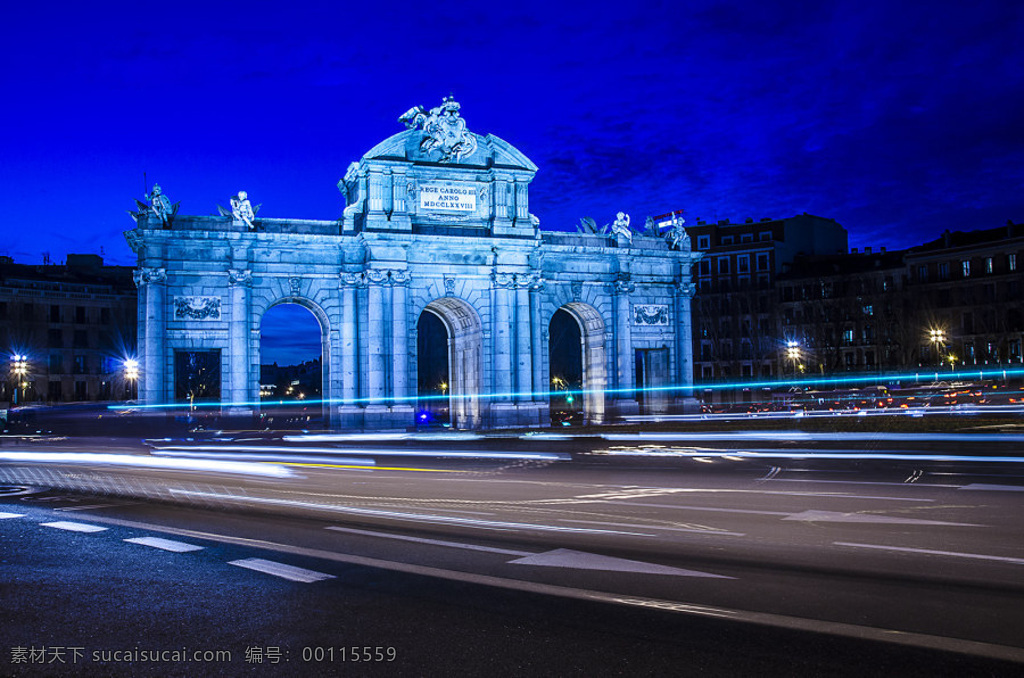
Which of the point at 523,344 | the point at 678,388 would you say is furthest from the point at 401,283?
the point at 678,388

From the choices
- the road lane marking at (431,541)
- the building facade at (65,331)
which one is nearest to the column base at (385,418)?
the road lane marking at (431,541)

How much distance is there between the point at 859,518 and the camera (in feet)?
38.7

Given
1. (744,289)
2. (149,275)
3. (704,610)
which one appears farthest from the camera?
(744,289)

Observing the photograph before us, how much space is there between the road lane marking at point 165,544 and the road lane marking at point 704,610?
2.37 feet

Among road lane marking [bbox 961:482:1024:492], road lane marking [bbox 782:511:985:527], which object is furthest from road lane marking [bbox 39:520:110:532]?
road lane marking [bbox 961:482:1024:492]

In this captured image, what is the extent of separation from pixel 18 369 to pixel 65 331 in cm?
1443

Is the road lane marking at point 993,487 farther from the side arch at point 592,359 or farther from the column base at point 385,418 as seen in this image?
the side arch at point 592,359

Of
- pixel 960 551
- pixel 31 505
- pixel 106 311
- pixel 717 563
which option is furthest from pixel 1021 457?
pixel 106 311

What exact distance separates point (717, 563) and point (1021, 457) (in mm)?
14194

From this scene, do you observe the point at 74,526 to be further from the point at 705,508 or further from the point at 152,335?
the point at 152,335

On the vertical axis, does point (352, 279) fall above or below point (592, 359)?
above

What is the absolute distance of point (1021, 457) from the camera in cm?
1966

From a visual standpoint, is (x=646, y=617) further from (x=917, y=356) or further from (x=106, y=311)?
(x=106, y=311)

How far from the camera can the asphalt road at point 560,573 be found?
6.09 meters
